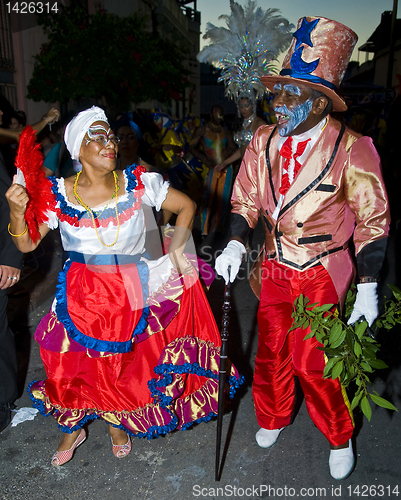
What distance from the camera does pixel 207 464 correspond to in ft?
8.91

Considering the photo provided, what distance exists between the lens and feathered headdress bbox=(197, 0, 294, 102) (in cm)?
392

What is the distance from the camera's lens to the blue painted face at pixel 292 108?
234 centimetres

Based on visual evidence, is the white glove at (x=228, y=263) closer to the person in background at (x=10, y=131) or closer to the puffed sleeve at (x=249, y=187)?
the puffed sleeve at (x=249, y=187)

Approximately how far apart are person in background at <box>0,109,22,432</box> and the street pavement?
0.18 metres

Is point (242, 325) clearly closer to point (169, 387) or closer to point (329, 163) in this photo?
point (169, 387)

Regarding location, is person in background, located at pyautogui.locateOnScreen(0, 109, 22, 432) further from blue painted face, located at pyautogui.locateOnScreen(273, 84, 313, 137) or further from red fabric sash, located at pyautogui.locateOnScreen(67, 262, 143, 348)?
blue painted face, located at pyautogui.locateOnScreen(273, 84, 313, 137)

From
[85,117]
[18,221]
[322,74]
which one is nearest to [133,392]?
[18,221]

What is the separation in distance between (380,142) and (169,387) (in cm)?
946

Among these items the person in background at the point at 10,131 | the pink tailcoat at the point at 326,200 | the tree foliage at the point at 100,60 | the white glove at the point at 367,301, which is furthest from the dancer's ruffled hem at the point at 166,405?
the tree foliage at the point at 100,60

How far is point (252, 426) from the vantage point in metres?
3.07

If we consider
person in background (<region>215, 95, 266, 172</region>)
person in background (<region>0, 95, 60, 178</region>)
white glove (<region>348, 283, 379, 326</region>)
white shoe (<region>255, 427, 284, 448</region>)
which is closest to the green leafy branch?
white glove (<region>348, 283, 379, 326</region>)

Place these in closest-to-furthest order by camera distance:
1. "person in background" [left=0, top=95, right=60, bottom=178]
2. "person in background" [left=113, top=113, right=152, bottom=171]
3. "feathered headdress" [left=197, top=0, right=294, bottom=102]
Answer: "person in background" [left=0, top=95, right=60, bottom=178] → "feathered headdress" [left=197, top=0, right=294, bottom=102] → "person in background" [left=113, top=113, right=152, bottom=171]

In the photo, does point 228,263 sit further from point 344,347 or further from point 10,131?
point 10,131

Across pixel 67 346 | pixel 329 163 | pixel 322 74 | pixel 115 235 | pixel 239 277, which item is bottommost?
pixel 239 277
